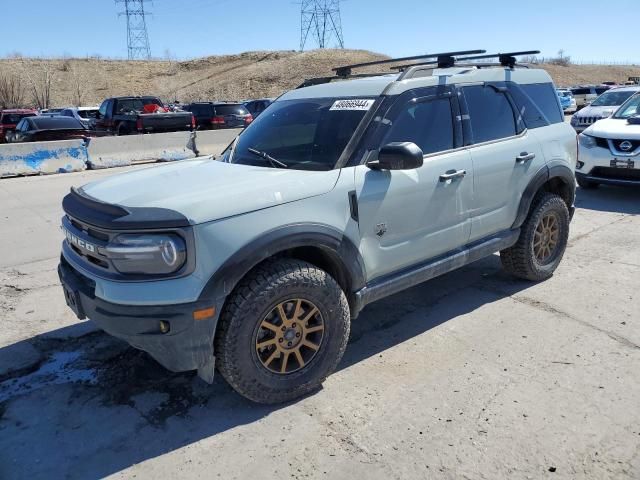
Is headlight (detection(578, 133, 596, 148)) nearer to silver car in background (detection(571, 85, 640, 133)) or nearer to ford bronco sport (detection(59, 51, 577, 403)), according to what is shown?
ford bronco sport (detection(59, 51, 577, 403))

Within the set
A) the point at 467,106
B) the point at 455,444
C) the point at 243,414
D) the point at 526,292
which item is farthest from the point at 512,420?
the point at 467,106

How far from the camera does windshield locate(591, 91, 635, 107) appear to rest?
49.9 feet

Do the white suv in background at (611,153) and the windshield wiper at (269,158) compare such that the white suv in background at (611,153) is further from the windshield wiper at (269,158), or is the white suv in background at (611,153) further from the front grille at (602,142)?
the windshield wiper at (269,158)

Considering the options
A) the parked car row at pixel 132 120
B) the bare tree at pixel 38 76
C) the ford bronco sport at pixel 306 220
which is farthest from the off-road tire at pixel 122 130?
the bare tree at pixel 38 76

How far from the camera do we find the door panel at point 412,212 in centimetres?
342

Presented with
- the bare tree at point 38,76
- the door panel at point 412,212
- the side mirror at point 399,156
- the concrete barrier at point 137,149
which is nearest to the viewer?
the side mirror at point 399,156

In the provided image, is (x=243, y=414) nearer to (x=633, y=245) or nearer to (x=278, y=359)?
(x=278, y=359)

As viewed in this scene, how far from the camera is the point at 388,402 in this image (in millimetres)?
3215

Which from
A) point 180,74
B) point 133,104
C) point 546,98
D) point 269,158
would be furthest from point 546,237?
point 180,74

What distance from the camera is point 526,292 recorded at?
4.85 meters

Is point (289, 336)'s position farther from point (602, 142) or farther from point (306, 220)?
point (602, 142)

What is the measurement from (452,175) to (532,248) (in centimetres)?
147

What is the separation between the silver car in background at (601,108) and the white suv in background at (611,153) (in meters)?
5.90

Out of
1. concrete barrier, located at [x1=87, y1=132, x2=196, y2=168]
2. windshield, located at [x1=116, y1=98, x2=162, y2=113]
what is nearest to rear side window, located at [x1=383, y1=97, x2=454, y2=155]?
concrete barrier, located at [x1=87, y1=132, x2=196, y2=168]
